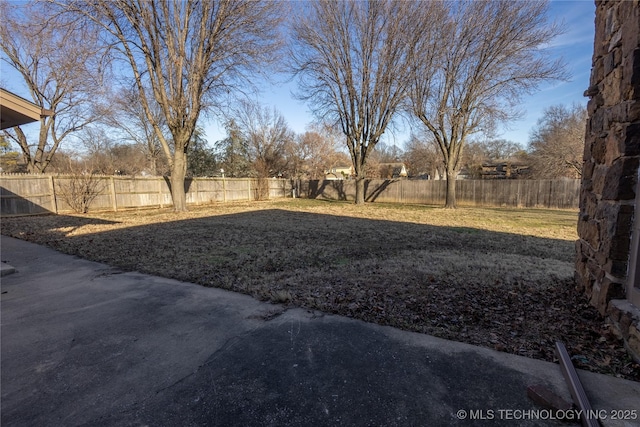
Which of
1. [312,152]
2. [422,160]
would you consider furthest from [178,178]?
[422,160]

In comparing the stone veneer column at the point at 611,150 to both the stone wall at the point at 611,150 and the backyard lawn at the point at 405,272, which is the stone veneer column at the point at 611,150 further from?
the backyard lawn at the point at 405,272

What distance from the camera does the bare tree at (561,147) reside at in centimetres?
2252

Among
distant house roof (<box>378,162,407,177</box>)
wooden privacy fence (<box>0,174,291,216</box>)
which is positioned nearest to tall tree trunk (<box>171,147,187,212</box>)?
wooden privacy fence (<box>0,174,291,216</box>)

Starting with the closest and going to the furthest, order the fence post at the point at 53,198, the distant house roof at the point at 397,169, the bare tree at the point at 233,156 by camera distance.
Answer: the fence post at the point at 53,198 < the bare tree at the point at 233,156 < the distant house roof at the point at 397,169

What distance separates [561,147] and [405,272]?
26375 millimetres

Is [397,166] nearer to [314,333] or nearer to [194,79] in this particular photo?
[194,79]

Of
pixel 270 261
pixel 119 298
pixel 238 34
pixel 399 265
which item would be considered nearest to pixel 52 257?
pixel 119 298

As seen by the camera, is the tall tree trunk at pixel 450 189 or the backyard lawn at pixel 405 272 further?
the tall tree trunk at pixel 450 189

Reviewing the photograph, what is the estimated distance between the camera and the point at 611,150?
2797mm

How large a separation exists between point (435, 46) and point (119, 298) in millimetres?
15245

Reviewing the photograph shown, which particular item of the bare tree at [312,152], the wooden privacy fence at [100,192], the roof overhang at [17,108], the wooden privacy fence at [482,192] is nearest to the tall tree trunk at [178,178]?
the wooden privacy fence at [100,192]

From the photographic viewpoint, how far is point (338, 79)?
16391mm

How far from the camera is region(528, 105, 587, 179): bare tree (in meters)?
22.5

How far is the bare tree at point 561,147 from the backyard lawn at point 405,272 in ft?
63.1
